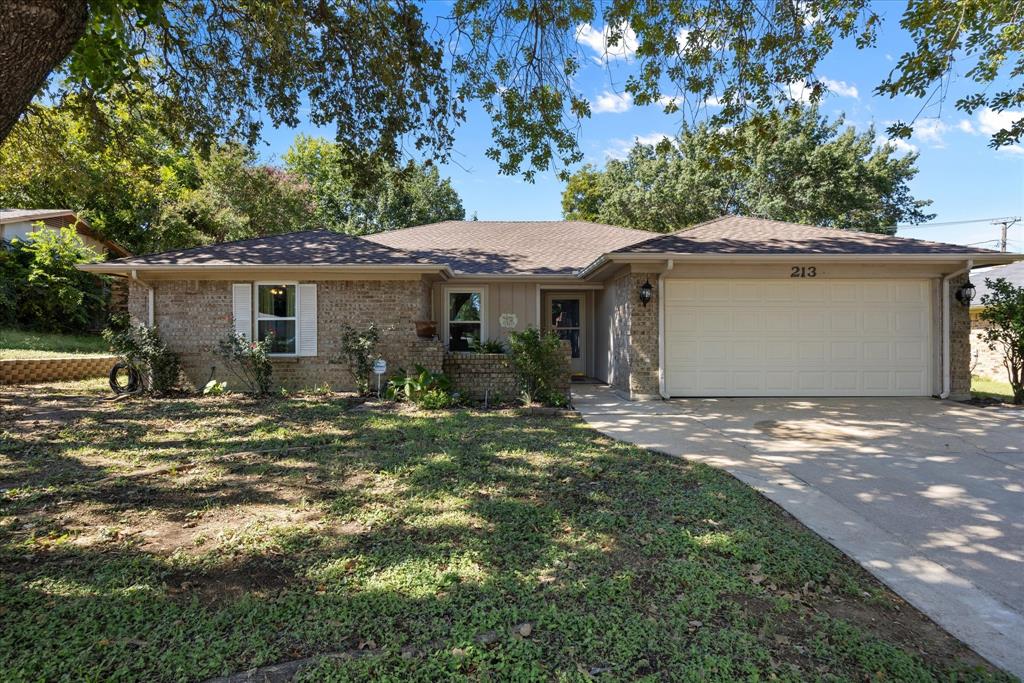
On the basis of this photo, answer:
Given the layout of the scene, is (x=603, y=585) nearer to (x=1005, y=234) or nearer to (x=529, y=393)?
(x=529, y=393)

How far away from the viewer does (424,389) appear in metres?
8.87

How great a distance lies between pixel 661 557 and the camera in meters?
3.08

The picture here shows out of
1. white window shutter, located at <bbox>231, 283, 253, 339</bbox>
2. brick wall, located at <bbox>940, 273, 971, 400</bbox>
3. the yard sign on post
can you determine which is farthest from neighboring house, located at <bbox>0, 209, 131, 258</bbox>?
brick wall, located at <bbox>940, 273, 971, 400</bbox>

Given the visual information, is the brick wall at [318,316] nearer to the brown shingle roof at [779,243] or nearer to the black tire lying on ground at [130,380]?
the black tire lying on ground at [130,380]

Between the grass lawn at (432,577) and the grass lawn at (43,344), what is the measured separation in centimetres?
985

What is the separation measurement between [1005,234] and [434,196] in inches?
1195

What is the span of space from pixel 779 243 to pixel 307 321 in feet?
29.4

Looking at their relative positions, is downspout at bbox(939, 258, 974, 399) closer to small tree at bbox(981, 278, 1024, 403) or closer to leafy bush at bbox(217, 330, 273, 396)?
small tree at bbox(981, 278, 1024, 403)

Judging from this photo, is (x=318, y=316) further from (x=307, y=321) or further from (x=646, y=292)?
(x=646, y=292)

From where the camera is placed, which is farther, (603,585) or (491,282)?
(491,282)

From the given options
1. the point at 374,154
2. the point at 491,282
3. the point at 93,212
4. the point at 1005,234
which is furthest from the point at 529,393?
the point at 1005,234

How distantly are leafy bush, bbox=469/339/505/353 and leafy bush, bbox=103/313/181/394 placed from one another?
5759mm

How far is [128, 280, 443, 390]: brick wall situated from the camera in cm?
991

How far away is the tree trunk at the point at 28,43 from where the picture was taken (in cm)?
234
